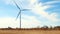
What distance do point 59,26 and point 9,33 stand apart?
1078 cm

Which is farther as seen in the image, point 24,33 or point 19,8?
point 19,8

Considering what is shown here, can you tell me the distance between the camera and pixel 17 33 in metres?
28.5

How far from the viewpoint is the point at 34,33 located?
28.3m

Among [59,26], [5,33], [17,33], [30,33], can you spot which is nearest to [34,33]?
[30,33]

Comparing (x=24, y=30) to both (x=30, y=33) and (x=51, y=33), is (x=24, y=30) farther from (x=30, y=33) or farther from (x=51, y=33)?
(x=51, y=33)

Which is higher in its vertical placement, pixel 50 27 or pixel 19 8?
pixel 19 8

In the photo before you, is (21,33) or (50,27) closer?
(21,33)

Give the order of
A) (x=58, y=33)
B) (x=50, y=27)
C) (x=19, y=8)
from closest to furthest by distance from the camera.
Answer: (x=58, y=33) < (x=19, y=8) < (x=50, y=27)

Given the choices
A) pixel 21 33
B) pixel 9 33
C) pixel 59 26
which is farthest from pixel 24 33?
pixel 59 26

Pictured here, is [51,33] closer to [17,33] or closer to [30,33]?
[30,33]

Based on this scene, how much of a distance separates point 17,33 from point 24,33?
1.10 m

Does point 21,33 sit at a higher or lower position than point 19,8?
lower

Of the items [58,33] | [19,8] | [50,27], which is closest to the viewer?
[58,33]

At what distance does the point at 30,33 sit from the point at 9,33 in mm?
3266
